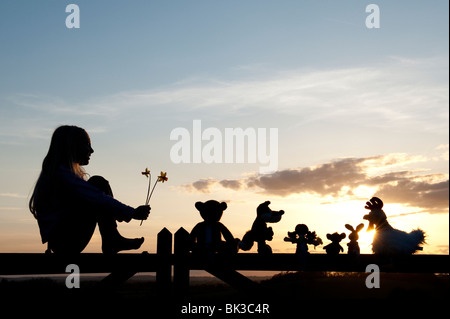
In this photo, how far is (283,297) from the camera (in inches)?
243

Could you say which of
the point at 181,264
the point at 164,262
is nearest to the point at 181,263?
the point at 181,264

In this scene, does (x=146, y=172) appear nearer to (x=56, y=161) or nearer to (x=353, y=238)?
(x=56, y=161)

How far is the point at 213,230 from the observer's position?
7355 millimetres

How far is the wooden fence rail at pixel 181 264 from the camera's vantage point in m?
5.46

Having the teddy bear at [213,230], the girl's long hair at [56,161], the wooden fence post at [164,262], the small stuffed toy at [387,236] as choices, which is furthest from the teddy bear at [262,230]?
the girl's long hair at [56,161]

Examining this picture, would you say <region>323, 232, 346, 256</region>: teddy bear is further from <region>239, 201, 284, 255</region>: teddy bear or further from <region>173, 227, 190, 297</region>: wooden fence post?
<region>173, 227, 190, 297</region>: wooden fence post

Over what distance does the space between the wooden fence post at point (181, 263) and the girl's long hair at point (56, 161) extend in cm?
149

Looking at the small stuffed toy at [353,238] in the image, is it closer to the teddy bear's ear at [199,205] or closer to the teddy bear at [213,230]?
the teddy bear at [213,230]

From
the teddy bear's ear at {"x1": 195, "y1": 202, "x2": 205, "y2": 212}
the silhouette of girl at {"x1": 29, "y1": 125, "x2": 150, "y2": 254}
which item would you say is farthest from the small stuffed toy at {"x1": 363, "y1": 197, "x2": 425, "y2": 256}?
the silhouette of girl at {"x1": 29, "y1": 125, "x2": 150, "y2": 254}

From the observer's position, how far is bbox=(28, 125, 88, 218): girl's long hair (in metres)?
6.01

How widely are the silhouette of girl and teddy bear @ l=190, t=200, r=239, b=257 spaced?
1230 millimetres
